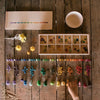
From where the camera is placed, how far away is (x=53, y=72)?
1182 millimetres

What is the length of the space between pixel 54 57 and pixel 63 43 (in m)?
0.18

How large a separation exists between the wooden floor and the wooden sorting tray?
9cm

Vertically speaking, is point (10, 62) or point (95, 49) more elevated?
point (95, 49)

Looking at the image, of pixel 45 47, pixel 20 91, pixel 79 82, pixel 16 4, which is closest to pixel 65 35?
pixel 45 47

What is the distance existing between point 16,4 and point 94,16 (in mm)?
830

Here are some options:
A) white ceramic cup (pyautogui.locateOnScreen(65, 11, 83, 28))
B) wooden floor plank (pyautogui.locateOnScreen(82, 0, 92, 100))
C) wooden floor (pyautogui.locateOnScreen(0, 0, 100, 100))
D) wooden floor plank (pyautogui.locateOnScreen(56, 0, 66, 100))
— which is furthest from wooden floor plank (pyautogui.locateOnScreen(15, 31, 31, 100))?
wooden floor plank (pyautogui.locateOnScreen(82, 0, 92, 100))

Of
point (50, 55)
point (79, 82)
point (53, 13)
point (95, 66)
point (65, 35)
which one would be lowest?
point (79, 82)

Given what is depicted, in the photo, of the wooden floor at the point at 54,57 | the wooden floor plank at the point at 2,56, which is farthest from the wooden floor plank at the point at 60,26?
the wooden floor plank at the point at 2,56

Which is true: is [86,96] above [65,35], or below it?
below

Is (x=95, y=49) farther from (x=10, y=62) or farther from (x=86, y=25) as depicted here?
(x=10, y=62)

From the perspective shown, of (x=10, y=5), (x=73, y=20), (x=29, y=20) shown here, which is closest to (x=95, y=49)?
(x=73, y=20)

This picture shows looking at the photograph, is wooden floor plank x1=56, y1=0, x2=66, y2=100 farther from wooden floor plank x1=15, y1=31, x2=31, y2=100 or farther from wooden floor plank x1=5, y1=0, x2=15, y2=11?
wooden floor plank x1=5, y1=0, x2=15, y2=11

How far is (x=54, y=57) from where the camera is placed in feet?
3.91

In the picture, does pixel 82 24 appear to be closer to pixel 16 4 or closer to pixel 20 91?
pixel 16 4
